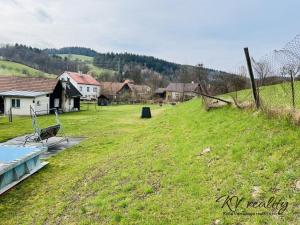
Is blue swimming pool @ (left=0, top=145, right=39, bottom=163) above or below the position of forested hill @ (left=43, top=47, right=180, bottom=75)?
below

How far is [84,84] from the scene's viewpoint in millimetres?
66375

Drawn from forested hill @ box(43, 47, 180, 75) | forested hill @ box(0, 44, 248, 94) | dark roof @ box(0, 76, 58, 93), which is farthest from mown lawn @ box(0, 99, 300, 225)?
forested hill @ box(43, 47, 180, 75)

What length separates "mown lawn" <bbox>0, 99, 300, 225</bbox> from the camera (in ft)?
15.3

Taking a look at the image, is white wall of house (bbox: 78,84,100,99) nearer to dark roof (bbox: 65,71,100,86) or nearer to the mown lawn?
dark roof (bbox: 65,71,100,86)

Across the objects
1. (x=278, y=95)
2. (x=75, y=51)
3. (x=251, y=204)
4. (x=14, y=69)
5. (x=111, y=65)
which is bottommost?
(x=251, y=204)

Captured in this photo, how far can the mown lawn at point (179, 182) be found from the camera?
4.65m

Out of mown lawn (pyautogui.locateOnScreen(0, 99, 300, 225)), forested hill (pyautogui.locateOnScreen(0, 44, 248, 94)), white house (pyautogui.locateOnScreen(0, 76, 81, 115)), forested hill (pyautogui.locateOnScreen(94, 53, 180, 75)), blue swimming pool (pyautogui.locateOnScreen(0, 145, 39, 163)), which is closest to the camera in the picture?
mown lawn (pyautogui.locateOnScreen(0, 99, 300, 225))

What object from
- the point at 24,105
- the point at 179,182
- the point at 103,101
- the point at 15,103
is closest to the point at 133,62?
the point at 103,101

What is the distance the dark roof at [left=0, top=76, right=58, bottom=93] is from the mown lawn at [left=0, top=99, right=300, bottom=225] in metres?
25.8

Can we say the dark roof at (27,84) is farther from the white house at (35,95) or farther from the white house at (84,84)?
the white house at (84,84)

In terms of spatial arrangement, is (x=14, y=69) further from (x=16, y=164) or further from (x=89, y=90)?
(x=16, y=164)

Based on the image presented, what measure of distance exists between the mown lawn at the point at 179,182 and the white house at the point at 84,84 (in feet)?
186

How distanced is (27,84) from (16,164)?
1137 inches

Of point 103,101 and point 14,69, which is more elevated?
point 14,69
